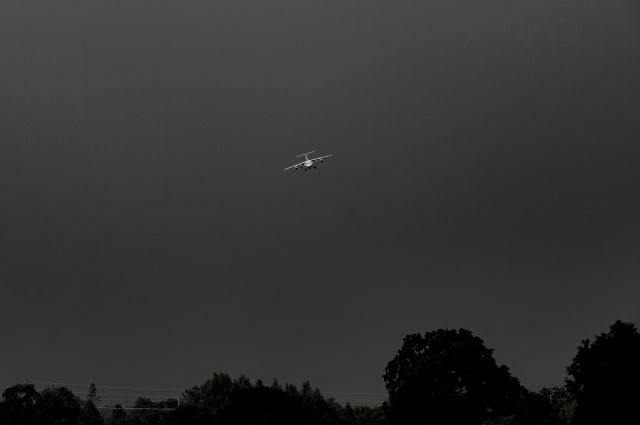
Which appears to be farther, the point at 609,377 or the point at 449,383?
the point at 449,383

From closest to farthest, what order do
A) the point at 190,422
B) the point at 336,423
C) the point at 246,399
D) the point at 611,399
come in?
the point at 611,399
the point at 246,399
the point at 190,422
the point at 336,423

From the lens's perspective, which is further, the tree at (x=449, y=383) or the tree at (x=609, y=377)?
the tree at (x=449, y=383)

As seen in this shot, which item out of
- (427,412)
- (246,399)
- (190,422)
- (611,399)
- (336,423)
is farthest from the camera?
(336,423)

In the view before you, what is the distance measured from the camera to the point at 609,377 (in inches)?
3733

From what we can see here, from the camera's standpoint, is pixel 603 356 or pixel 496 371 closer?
pixel 603 356

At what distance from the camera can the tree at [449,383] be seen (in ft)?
396

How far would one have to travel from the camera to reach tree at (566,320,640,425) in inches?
3629

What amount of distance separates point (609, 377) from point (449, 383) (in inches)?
1258

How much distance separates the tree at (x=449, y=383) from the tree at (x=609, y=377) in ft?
75.1

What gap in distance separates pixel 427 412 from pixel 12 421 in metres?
92.9

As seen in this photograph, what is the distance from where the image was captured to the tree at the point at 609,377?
92188 millimetres

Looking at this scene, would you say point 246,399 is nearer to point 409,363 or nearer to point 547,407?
point 409,363

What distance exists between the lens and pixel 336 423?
18862 cm

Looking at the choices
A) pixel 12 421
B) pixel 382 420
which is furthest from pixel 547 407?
pixel 12 421
